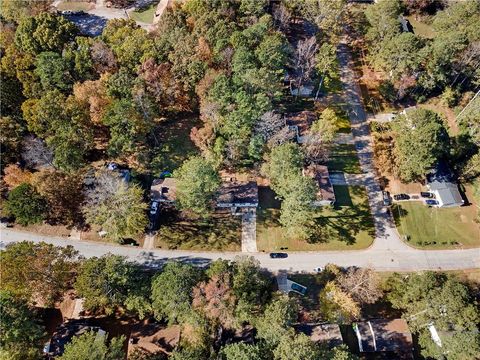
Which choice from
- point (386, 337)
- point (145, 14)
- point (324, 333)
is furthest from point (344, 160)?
point (145, 14)

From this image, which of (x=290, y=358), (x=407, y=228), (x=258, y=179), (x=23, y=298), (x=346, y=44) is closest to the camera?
(x=290, y=358)

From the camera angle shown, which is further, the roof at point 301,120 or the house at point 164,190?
the roof at point 301,120

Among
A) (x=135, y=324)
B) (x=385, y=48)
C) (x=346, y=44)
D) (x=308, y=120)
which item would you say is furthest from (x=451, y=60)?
(x=135, y=324)

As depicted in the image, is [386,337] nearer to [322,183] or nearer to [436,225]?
[436,225]

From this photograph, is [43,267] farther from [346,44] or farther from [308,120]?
[346,44]

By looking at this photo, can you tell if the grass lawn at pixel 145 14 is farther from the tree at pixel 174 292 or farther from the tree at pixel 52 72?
the tree at pixel 174 292

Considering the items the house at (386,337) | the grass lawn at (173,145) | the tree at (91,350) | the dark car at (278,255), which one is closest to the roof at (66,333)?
the tree at (91,350)

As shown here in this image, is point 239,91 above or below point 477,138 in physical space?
above

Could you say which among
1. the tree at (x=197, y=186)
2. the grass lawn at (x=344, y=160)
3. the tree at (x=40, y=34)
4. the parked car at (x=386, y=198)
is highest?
the tree at (x=40, y=34)
